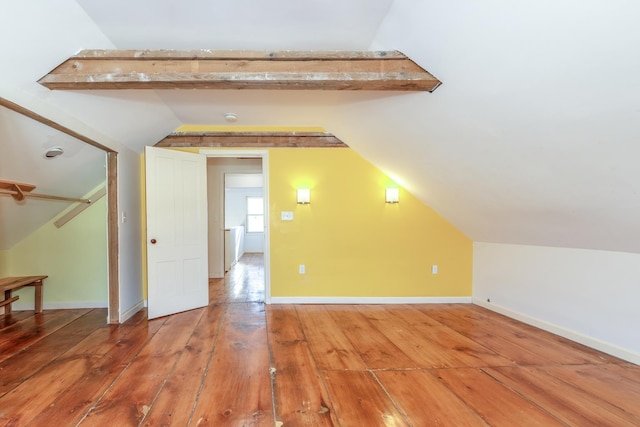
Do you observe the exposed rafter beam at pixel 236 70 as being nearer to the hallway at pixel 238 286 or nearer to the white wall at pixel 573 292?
the white wall at pixel 573 292

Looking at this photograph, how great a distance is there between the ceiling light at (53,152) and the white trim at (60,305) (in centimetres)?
201

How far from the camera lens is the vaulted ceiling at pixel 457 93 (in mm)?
1361

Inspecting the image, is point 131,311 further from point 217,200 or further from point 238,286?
point 217,200

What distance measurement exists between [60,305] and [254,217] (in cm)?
664

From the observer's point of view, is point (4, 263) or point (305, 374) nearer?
point (305, 374)

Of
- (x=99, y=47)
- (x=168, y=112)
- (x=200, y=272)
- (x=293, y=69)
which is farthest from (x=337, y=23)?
(x=200, y=272)

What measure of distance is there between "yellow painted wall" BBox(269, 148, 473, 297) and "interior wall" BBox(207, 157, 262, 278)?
5.93ft

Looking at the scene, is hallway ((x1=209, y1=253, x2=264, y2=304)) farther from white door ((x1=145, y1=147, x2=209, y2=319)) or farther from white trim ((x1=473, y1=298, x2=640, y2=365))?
white trim ((x1=473, y1=298, x2=640, y2=365))

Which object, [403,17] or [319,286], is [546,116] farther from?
[319,286]

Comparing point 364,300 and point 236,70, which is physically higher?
point 236,70

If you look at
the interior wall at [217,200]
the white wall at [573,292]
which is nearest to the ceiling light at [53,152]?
the interior wall at [217,200]

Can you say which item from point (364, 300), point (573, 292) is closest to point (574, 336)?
point (573, 292)

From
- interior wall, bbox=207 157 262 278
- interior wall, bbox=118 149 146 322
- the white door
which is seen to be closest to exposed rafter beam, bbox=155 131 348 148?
the white door

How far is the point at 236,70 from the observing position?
2.02 m
